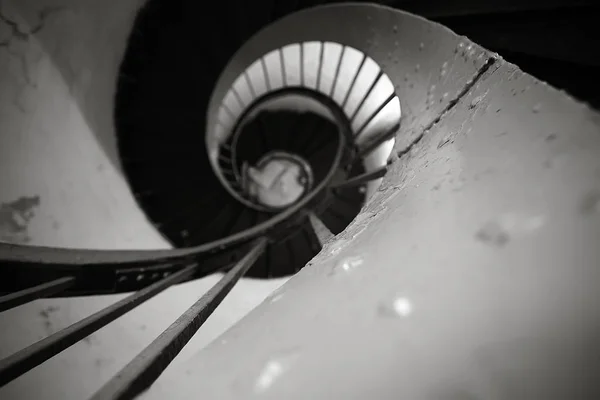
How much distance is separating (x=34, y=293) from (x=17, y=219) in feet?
3.61

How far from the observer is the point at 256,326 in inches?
26.1

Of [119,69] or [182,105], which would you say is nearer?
[119,69]

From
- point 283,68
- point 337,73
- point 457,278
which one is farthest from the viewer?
point 283,68

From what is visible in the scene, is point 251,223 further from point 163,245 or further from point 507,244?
point 507,244

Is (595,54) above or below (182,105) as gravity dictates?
below

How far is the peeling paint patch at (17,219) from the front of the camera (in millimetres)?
1790

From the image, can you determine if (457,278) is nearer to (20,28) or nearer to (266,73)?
(20,28)

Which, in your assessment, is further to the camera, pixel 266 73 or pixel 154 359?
pixel 266 73

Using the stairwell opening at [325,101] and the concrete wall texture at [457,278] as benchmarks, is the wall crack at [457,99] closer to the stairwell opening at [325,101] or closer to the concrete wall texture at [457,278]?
the concrete wall texture at [457,278]

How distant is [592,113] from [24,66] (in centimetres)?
264

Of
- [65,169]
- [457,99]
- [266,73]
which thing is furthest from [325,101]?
[457,99]

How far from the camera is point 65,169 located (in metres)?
2.21

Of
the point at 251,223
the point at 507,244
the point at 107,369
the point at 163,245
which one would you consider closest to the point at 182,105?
the point at 163,245

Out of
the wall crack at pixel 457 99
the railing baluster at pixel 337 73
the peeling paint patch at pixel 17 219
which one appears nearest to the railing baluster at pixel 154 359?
the wall crack at pixel 457 99
